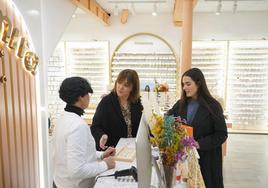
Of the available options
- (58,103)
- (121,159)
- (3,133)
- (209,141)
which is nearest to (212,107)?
(209,141)

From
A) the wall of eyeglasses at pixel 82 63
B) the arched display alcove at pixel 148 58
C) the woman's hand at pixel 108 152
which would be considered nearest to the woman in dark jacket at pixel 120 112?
the woman's hand at pixel 108 152

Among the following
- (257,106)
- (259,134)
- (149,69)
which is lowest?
(259,134)

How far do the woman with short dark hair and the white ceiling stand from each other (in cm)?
394

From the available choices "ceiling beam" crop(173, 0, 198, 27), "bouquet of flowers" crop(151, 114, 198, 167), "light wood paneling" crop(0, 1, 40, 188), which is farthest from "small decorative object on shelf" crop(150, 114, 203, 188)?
"ceiling beam" crop(173, 0, 198, 27)

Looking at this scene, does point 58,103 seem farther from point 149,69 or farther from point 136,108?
point 136,108

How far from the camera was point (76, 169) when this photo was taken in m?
1.43

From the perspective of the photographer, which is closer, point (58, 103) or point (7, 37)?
point (7, 37)

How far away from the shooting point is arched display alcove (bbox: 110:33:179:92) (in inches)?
257

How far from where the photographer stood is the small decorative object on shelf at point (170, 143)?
1295mm

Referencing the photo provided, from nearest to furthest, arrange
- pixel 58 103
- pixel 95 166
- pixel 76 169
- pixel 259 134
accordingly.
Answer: pixel 76 169 < pixel 95 166 < pixel 259 134 < pixel 58 103

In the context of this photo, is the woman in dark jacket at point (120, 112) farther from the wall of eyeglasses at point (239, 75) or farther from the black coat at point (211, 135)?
the wall of eyeglasses at point (239, 75)

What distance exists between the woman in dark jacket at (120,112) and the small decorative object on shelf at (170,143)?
1.10 m

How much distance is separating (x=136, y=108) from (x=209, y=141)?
79 centimetres

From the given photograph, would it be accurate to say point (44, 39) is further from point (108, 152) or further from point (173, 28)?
point (173, 28)
